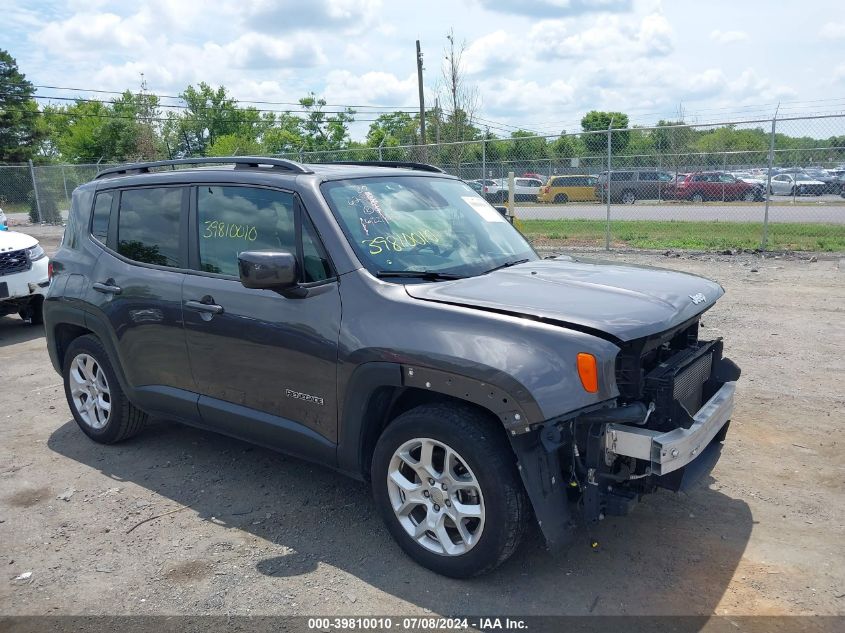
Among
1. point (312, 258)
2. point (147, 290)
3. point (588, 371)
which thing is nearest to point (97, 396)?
point (147, 290)

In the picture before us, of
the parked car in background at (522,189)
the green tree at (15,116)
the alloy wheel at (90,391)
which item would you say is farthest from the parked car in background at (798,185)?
the green tree at (15,116)

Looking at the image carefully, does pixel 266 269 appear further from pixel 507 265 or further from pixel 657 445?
pixel 657 445

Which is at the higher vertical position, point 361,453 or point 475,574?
point 361,453

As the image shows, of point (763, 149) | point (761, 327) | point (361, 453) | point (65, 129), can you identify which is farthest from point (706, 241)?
point (65, 129)

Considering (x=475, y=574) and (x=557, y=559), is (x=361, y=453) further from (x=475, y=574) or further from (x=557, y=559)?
(x=557, y=559)

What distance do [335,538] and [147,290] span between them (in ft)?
6.71

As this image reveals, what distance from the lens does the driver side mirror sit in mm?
3539

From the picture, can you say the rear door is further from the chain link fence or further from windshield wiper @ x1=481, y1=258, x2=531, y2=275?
the chain link fence

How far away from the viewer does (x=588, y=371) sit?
2951 millimetres

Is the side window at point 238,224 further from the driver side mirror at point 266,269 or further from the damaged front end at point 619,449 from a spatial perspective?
the damaged front end at point 619,449

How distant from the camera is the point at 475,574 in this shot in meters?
3.29

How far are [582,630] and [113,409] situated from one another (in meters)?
3.65

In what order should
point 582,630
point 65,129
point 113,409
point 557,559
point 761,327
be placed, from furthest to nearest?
point 65,129, point 761,327, point 113,409, point 557,559, point 582,630

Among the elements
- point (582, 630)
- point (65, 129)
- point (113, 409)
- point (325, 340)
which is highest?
point (65, 129)
